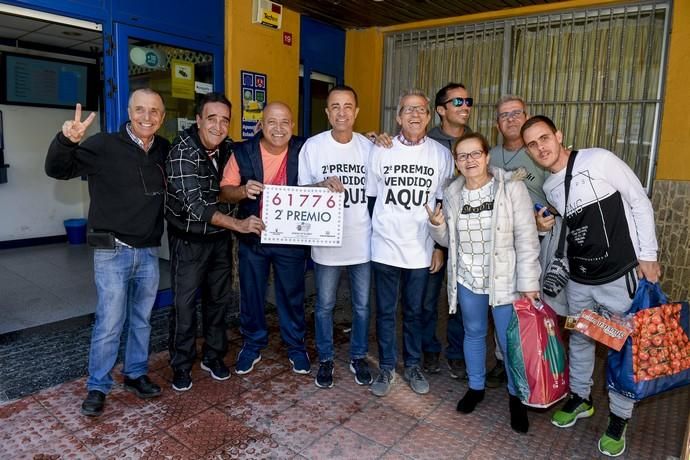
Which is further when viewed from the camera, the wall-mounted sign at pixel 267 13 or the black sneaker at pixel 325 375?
the wall-mounted sign at pixel 267 13

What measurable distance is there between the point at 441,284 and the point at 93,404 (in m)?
2.36

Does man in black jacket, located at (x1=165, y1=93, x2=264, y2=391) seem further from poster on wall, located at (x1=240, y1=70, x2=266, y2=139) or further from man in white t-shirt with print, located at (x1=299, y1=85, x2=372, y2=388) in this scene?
poster on wall, located at (x1=240, y1=70, x2=266, y2=139)

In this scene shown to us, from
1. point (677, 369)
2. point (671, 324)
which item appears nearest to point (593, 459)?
point (677, 369)

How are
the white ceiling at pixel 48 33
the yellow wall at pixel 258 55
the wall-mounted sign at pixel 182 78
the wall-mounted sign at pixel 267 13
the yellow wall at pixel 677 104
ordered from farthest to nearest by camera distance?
the white ceiling at pixel 48 33
the wall-mounted sign at pixel 267 13
the yellow wall at pixel 258 55
the wall-mounted sign at pixel 182 78
the yellow wall at pixel 677 104

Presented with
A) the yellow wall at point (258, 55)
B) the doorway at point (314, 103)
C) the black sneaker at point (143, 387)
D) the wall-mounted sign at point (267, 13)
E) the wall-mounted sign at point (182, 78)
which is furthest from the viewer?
the doorway at point (314, 103)

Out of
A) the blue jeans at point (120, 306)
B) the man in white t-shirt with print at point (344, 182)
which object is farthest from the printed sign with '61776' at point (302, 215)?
the blue jeans at point (120, 306)

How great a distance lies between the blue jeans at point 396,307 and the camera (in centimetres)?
329

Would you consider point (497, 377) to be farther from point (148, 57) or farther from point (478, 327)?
point (148, 57)

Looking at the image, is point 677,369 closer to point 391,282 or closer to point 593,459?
point 593,459

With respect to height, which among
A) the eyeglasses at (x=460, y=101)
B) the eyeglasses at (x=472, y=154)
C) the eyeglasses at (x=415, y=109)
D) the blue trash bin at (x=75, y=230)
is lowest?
the blue trash bin at (x=75, y=230)

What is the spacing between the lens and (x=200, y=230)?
3160 millimetres

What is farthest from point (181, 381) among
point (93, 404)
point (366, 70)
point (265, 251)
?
point (366, 70)

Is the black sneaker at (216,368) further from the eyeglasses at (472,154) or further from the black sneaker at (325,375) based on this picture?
the eyeglasses at (472,154)

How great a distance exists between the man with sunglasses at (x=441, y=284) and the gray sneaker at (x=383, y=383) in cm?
41
